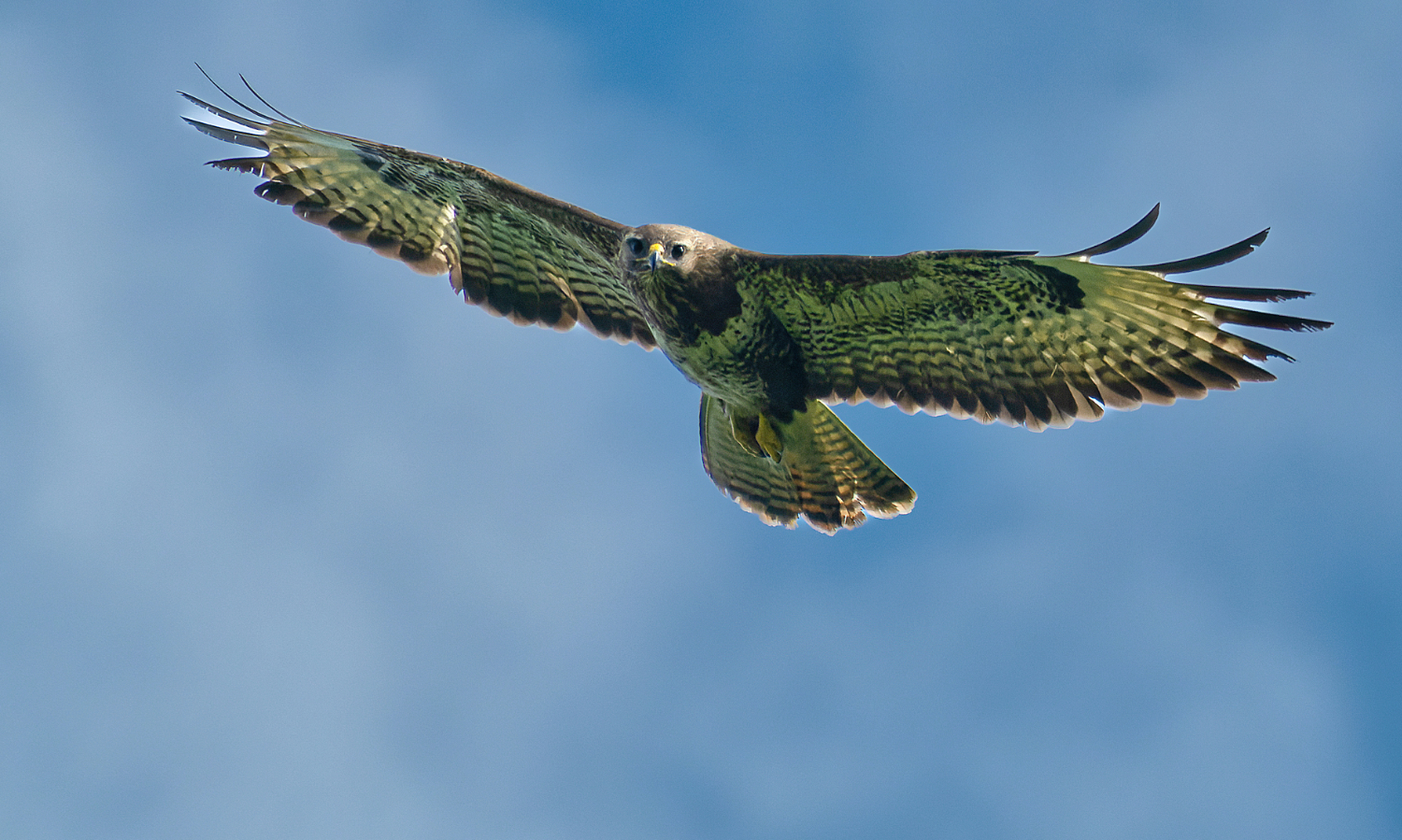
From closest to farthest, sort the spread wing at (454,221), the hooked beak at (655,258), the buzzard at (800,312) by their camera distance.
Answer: the hooked beak at (655,258)
the buzzard at (800,312)
the spread wing at (454,221)

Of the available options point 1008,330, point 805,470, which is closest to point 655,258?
point 805,470

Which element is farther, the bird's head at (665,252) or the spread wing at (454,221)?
the spread wing at (454,221)

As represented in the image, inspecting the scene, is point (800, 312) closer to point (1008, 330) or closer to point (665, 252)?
point (665, 252)

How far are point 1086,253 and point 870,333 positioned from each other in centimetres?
144

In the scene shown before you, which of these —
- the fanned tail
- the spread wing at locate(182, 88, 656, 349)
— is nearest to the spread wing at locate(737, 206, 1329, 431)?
the fanned tail

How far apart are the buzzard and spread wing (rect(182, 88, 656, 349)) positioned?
0.01 m

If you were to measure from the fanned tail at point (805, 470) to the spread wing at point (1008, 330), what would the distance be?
1.38ft

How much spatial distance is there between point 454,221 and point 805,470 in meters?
2.82

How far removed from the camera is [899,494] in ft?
25.0

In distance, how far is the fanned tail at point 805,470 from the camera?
7.55 metres

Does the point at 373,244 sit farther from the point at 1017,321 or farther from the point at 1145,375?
the point at 1145,375

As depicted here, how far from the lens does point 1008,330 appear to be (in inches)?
273

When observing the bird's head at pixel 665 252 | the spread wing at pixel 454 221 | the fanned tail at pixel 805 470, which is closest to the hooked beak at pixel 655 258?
the bird's head at pixel 665 252

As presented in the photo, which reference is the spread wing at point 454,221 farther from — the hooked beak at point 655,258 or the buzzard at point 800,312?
the hooked beak at point 655,258
